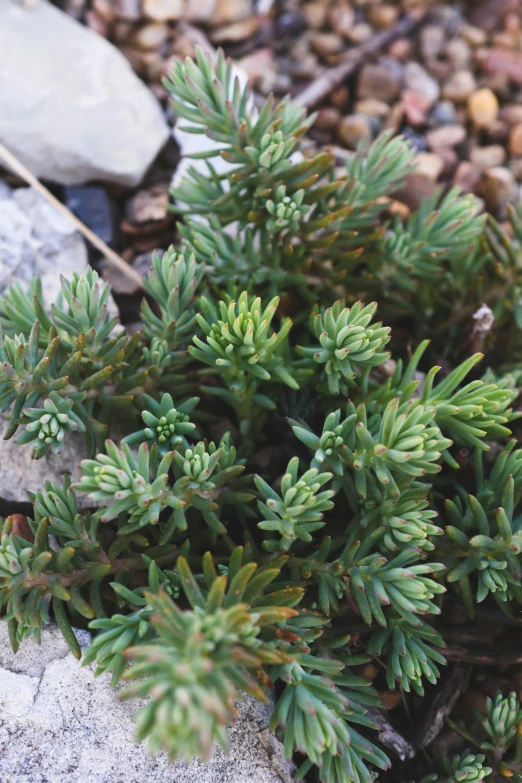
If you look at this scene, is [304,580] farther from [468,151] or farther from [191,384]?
[468,151]

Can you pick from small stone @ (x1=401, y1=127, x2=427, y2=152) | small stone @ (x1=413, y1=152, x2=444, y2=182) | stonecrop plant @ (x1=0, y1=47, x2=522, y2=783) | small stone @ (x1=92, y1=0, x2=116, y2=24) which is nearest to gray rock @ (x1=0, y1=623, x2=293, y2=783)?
stonecrop plant @ (x1=0, y1=47, x2=522, y2=783)

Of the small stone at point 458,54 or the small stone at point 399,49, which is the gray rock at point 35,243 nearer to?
the small stone at point 399,49

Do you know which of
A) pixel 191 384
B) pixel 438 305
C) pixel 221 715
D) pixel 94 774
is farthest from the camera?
pixel 438 305

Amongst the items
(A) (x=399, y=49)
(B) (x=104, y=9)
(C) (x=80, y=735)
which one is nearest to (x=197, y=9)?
(B) (x=104, y=9)

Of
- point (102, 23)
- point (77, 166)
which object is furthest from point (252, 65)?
point (77, 166)

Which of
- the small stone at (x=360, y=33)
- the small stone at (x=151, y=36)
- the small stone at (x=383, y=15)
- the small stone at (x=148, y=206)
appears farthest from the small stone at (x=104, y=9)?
the small stone at (x=383, y=15)

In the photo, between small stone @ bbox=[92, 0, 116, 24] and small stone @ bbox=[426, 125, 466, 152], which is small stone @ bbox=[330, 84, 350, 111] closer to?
small stone @ bbox=[426, 125, 466, 152]
